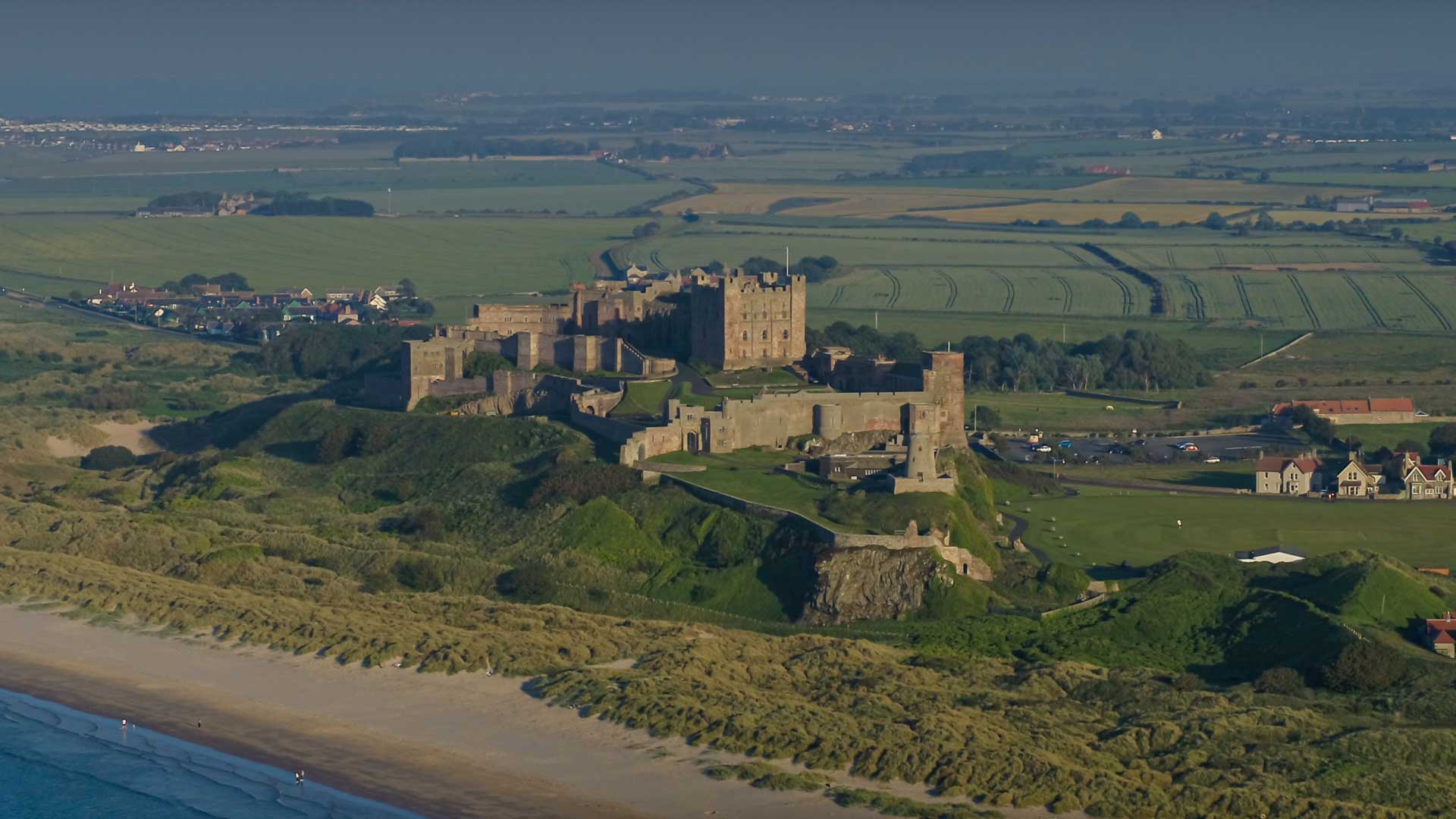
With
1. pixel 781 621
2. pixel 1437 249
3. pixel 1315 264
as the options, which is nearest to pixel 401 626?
pixel 781 621

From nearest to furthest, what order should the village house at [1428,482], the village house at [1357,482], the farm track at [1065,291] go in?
the village house at [1428,482] < the village house at [1357,482] < the farm track at [1065,291]

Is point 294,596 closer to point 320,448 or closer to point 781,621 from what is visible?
point 781,621

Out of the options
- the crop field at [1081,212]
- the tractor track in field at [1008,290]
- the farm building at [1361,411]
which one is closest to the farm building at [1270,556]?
the farm building at [1361,411]

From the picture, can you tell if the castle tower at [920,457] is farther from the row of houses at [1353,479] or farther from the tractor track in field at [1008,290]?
the tractor track in field at [1008,290]

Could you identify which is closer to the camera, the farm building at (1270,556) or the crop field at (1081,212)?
the farm building at (1270,556)

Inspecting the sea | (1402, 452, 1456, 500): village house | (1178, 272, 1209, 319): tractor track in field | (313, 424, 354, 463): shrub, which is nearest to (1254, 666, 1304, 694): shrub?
the sea

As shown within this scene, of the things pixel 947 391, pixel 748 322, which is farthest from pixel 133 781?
pixel 748 322
